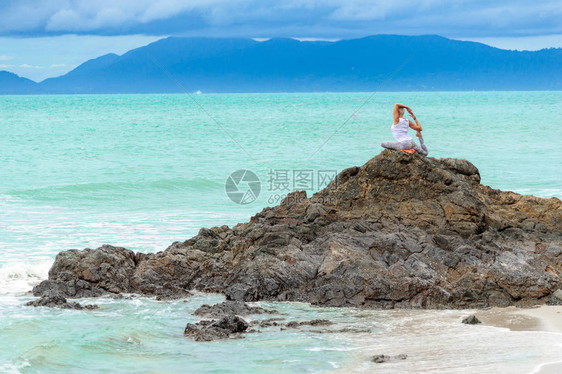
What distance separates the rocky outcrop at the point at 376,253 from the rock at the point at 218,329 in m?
1.30

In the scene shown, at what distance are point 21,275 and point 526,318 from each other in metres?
7.44

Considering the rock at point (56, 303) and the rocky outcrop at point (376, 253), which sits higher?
the rocky outcrop at point (376, 253)

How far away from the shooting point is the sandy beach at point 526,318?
346 inches

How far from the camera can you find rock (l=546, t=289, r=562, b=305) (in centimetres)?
968

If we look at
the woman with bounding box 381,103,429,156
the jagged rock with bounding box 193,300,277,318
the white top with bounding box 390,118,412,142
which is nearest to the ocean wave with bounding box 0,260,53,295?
the jagged rock with bounding box 193,300,277,318

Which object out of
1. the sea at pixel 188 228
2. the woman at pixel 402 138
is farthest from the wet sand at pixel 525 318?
the woman at pixel 402 138

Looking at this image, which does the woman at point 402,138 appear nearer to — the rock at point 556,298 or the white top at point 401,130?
the white top at point 401,130

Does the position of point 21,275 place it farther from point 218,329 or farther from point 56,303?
point 218,329

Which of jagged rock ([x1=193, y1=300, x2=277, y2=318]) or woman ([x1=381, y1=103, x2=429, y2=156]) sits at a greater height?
woman ([x1=381, y1=103, x2=429, y2=156])

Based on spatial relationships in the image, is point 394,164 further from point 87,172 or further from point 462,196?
point 87,172

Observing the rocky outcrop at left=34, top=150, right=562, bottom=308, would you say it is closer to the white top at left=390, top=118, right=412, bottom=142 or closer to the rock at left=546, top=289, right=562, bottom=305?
the rock at left=546, top=289, right=562, bottom=305

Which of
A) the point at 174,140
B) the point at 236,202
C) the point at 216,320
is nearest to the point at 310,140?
the point at 174,140

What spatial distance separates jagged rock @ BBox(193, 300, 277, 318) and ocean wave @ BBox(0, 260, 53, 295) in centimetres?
301

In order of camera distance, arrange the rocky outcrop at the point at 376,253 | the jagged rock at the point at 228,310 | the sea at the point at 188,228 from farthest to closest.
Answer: the rocky outcrop at the point at 376,253 → the jagged rock at the point at 228,310 → the sea at the point at 188,228
